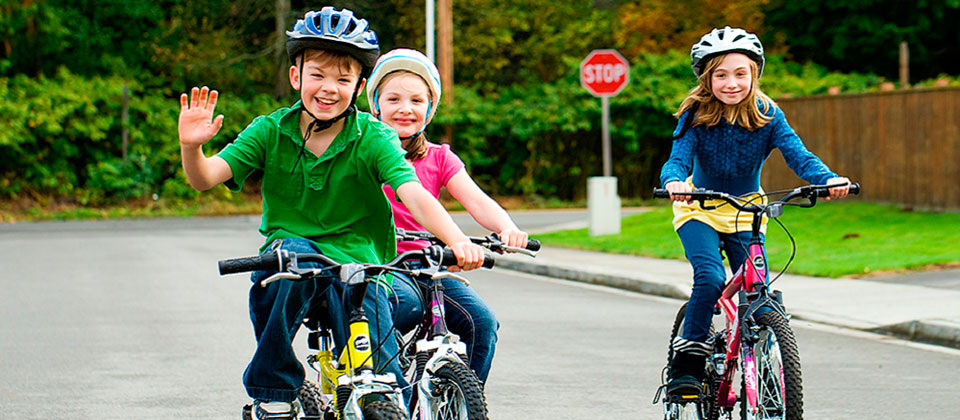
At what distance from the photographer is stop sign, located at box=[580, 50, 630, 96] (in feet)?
66.4

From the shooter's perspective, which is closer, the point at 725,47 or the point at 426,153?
the point at 426,153

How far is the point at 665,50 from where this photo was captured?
4069 cm

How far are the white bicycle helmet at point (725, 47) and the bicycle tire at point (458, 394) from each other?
2.12 m

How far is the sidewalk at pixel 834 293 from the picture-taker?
970cm

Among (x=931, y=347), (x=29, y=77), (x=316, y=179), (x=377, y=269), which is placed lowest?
(x=931, y=347)

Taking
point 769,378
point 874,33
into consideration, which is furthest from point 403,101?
point 874,33

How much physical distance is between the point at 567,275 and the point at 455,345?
1063 cm

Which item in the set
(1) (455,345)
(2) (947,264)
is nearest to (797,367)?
(1) (455,345)

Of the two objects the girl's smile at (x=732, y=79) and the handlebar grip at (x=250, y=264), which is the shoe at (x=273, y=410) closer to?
the handlebar grip at (x=250, y=264)

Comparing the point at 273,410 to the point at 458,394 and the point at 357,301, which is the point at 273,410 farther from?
the point at 458,394

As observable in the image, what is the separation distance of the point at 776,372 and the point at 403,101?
5.67 ft

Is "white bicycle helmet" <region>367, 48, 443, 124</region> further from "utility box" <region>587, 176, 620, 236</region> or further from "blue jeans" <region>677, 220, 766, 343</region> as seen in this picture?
"utility box" <region>587, 176, 620, 236</region>

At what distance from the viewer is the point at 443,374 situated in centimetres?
403

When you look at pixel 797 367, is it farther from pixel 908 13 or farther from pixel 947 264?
pixel 908 13
